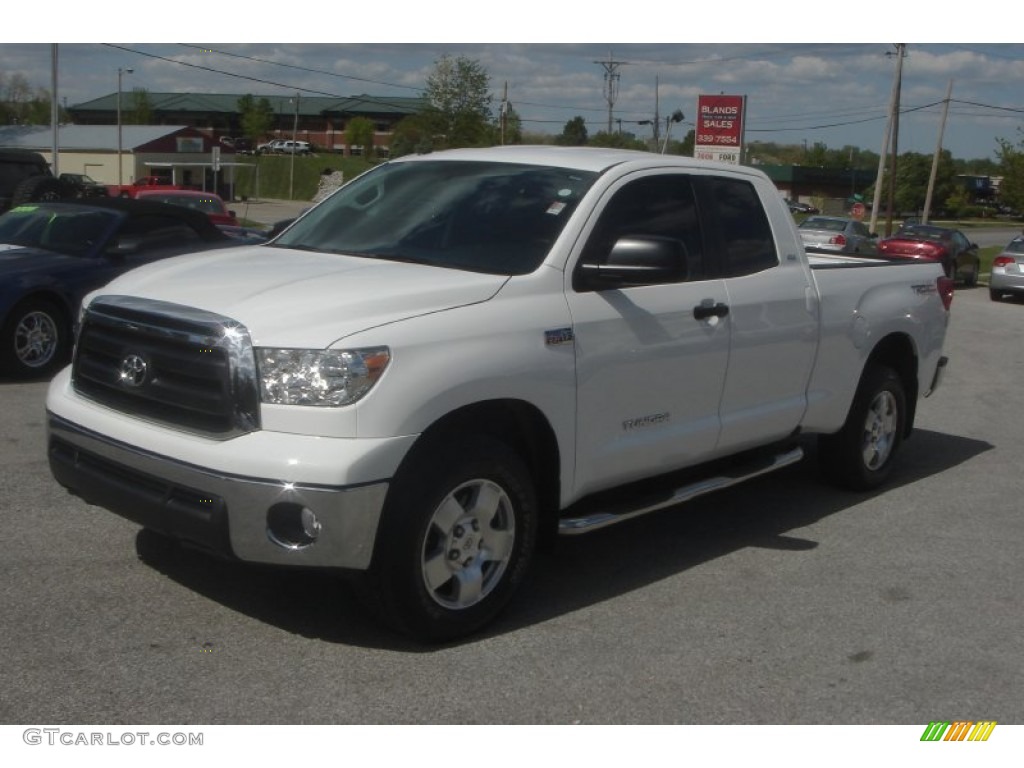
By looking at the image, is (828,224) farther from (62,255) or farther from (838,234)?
(62,255)

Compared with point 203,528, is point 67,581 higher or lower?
lower

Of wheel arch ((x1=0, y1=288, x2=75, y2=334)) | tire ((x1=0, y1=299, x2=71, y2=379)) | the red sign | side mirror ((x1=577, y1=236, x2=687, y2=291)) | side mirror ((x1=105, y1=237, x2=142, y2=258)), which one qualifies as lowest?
tire ((x1=0, y1=299, x2=71, y2=379))

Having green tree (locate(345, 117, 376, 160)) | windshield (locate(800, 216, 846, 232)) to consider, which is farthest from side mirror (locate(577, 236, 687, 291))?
green tree (locate(345, 117, 376, 160))

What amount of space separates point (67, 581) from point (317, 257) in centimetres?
176

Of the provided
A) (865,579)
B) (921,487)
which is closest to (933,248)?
(921,487)

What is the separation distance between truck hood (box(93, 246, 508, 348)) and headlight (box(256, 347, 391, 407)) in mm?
44

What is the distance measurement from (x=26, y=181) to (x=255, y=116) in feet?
296

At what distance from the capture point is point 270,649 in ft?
15.5

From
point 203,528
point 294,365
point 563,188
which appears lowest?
point 203,528

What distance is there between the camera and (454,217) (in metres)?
5.66

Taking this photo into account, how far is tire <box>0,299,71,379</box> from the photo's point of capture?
1016 cm

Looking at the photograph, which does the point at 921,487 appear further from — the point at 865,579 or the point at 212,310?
the point at 212,310

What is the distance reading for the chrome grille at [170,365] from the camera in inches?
176

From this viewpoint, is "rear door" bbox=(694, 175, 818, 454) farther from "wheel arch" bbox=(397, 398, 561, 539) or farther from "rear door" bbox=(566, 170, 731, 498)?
"wheel arch" bbox=(397, 398, 561, 539)
